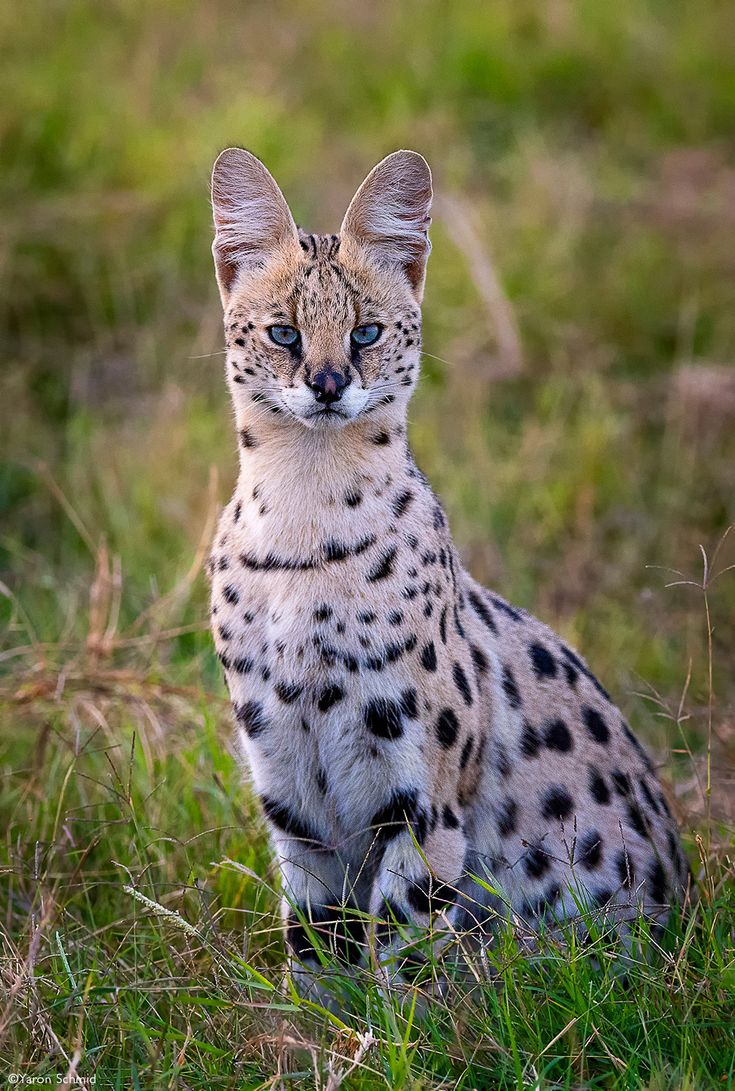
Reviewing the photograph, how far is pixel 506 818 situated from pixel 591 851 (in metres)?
0.22

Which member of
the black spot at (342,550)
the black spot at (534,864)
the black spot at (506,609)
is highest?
the black spot at (342,550)

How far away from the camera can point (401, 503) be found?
10.8ft

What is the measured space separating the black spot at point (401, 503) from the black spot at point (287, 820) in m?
0.71

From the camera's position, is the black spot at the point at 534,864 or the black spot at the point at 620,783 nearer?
the black spot at the point at 534,864

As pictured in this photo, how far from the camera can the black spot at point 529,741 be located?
343 cm

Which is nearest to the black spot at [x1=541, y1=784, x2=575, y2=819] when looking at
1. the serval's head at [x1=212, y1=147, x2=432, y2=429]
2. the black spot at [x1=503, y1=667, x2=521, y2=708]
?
the black spot at [x1=503, y1=667, x2=521, y2=708]

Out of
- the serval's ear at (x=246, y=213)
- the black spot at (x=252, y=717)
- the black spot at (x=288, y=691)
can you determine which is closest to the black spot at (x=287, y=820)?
the black spot at (x=252, y=717)

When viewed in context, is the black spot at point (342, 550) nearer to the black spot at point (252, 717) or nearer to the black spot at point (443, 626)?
the black spot at point (443, 626)

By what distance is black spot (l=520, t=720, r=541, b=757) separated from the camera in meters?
3.43

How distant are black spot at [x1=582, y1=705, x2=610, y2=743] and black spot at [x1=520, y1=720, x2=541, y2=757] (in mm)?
175

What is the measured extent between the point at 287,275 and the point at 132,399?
329cm

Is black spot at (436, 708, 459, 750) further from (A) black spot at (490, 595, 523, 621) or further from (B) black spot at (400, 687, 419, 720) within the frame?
(A) black spot at (490, 595, 523, 621)

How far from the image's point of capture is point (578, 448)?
600cm

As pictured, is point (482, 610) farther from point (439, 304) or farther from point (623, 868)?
point (439, 304)
